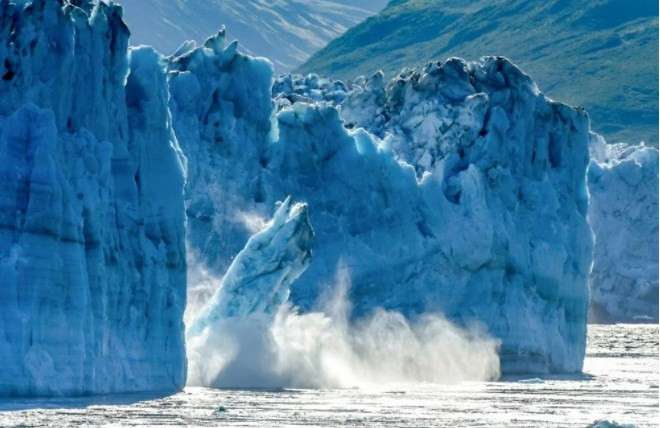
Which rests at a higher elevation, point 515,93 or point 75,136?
point 515,93

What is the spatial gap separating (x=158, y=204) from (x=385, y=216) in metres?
14.2

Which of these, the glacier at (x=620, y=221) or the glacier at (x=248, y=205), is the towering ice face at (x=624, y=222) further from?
the glacier at (x=248, y=205)

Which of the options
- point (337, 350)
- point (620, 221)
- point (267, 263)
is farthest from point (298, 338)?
point (620, 221)

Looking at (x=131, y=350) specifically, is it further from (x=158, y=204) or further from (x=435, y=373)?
(x=435, y=373)

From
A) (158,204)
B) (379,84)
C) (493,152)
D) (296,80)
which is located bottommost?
(158,204)

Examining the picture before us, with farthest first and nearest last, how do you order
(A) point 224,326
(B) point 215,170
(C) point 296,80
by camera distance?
(C) point 296,80 → (B) point 215,170 → (A) point 224,326

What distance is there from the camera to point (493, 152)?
60219mm

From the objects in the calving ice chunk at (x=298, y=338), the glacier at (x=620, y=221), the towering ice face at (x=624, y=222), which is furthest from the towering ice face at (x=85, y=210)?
the towering ice face at (x=624, y=222)

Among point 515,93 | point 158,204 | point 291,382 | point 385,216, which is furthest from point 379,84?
point 158,204

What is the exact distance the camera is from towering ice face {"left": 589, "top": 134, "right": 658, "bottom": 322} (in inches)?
3868

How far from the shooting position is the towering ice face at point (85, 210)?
39781mm

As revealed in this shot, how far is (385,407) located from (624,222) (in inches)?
2231

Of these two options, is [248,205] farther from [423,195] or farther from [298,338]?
[423,195]

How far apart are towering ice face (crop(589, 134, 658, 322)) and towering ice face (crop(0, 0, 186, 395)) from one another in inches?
2123
